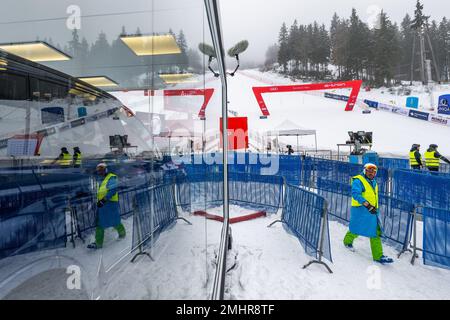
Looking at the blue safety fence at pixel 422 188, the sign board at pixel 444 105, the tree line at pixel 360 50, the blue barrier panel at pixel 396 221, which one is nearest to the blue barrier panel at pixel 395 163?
the blue safety fence at pixel 422 188

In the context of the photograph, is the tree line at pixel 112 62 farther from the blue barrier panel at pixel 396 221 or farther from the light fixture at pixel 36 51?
the blue barrier panel at pixel 396 221

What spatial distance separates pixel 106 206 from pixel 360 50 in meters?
66.9

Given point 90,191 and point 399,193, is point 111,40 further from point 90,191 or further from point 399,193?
point 399,193

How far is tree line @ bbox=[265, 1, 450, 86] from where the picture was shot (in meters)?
57.3

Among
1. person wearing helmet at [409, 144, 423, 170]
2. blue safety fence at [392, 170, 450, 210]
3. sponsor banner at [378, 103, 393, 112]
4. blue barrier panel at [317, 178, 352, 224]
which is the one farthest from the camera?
sponsor banner at [378, 103, 393, 112]

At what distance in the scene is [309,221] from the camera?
17.4 feet

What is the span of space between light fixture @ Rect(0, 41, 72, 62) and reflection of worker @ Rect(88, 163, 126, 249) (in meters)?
0.27

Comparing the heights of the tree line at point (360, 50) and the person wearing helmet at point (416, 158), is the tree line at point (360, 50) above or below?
above

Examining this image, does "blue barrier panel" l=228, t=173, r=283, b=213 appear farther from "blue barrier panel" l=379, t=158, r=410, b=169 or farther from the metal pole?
"blue barrier panel" l=379, t=158, r=410, b=169

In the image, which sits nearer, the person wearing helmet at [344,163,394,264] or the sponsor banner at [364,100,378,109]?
the person wearing helmet at [344,163,394,264]

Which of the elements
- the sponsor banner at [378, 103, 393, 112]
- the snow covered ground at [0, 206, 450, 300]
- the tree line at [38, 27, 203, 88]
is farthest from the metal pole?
the sponsor banner at [378, 103, 393, 112]

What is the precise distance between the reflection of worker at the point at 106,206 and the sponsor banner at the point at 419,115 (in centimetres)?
3984

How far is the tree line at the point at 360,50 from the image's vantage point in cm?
5731

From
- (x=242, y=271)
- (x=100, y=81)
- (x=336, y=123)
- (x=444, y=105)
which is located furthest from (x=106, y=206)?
(x=444, y=105)
